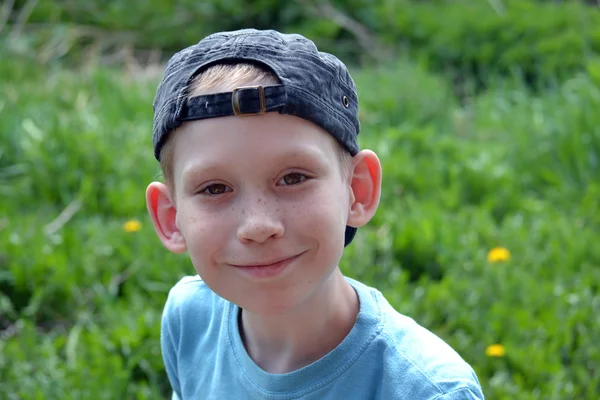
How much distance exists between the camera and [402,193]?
4070 mm

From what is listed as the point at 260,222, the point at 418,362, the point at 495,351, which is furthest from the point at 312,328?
the point at 495,351

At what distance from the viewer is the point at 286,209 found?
5.50 ft

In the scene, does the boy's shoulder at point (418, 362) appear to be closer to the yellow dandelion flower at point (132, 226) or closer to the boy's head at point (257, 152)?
the boy's head at point (257, 152)

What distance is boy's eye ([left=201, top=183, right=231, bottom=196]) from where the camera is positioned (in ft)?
5.64

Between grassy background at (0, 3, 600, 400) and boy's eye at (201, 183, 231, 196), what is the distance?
0.45 meters

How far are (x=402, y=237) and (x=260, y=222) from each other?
2.01 metres

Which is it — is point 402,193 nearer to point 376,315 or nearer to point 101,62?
point 376,315

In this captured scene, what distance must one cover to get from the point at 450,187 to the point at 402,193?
0.71 ft

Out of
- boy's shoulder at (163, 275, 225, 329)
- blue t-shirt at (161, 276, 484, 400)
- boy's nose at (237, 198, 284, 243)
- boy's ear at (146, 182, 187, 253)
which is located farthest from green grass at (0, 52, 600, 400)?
boy's nose at (237, 198, 284, 243)

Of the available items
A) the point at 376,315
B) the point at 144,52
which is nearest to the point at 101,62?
the point at 144,52

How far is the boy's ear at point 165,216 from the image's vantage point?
1983mm

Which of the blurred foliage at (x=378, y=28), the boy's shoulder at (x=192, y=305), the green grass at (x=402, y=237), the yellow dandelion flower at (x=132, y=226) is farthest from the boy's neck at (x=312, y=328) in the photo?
the blurred foliage at (x=378, y=28)

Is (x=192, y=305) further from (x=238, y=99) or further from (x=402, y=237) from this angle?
(x=402, y=237)

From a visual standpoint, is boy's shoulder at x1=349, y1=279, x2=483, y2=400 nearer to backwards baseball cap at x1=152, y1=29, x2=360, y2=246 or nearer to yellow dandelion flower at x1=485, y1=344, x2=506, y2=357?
backwards baseball cap at x1=152, y1=29, x2=360, y2=246
